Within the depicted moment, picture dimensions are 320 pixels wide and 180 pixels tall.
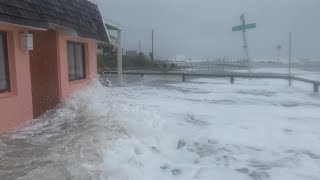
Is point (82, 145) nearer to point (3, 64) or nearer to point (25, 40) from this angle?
point (3, 64)

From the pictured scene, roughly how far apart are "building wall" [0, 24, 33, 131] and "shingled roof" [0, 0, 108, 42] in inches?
16.4

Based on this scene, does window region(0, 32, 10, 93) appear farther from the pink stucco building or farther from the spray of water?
the spray of water

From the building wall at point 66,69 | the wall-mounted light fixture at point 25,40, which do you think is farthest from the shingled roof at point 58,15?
the building wall at point 66,69

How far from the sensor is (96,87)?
535 inches

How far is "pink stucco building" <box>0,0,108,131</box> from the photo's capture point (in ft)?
24.9

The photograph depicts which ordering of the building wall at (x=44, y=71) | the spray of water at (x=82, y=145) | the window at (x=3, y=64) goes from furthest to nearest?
the building wall at (x=44, y=71)
the window at (x=3, y=64)
the spray of water at (x=82, y=145)

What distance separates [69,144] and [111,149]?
3.19 ft

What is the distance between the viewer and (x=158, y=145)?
7031mm

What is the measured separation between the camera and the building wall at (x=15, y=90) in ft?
24.8

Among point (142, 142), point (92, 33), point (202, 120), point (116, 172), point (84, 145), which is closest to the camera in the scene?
point (116, 172)

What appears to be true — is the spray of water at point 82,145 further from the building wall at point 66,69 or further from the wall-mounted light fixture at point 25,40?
the wall-mounted light fixture at point 25,40

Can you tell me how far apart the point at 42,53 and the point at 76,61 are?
2.20 metres

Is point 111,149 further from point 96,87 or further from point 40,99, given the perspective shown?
point 96,87

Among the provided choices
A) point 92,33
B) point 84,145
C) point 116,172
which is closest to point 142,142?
point 84,145
